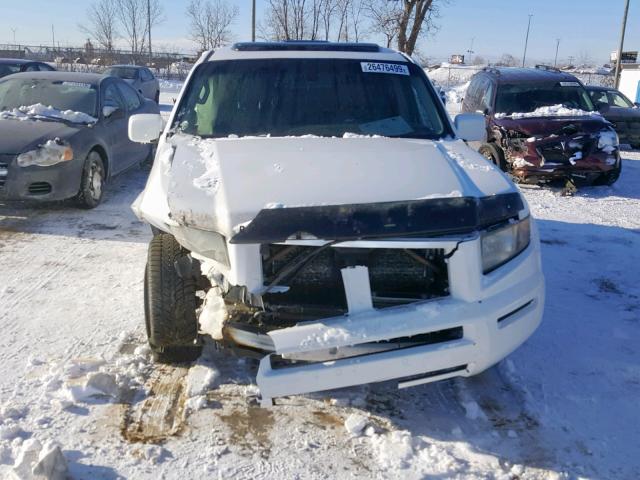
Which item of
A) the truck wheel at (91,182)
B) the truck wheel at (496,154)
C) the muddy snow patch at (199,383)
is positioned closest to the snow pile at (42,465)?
the muddy snow patch at (199,383)

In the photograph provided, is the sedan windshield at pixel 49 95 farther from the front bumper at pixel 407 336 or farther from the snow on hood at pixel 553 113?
the snow on hood at pixel 553 113

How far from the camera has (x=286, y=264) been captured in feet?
9.32

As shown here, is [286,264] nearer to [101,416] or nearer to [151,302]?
[151,302]

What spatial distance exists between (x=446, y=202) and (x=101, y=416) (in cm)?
201

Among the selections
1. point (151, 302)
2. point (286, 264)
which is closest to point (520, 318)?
→ point (286, 264)

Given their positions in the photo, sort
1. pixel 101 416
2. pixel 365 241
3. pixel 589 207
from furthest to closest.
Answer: pixel 589 207 → pixel 101 416 → pixel 365 241

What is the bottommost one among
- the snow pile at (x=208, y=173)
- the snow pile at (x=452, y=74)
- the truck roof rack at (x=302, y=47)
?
the snow pile at (x=452, y=74)

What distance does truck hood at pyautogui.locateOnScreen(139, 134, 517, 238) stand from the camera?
9.18 feet

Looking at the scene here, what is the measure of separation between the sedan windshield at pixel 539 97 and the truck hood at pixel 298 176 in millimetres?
6396

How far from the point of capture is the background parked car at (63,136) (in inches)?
250

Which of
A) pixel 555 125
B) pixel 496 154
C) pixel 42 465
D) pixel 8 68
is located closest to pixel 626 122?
pixel 555 125

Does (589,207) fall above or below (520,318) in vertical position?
below

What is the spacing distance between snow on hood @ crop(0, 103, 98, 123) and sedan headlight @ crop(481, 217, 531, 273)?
5.80 meters

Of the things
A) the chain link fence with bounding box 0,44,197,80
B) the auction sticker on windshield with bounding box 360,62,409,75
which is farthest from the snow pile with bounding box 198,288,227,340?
the chain link fence with bounding box 0,44,197,80
